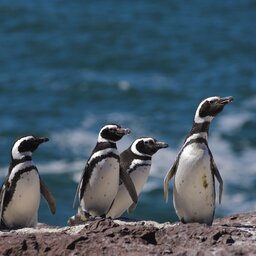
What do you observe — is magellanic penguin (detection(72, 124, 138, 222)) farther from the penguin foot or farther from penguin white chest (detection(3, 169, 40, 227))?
penguin white chest (detection(3, 169, 40, 227))

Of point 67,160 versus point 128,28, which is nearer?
point 67,160

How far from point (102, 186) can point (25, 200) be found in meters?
0.61

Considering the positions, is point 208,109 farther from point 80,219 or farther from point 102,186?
point 80,219

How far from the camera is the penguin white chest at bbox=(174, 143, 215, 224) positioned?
8234mm

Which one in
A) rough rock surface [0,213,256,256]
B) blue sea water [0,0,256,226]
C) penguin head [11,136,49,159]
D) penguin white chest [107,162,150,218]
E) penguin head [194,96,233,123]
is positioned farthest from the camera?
blue sea water [0,0,256,226]

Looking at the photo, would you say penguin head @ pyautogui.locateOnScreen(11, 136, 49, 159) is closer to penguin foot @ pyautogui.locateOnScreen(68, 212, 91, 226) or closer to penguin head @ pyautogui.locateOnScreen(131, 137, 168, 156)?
penguin foot @ pyautogui.locateOnScreen(68, 212, 91, 226)

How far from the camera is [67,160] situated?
21.6 m

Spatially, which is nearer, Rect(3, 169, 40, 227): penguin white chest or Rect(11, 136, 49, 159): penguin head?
Rect(3, 169, 40, 227): penguin white chest

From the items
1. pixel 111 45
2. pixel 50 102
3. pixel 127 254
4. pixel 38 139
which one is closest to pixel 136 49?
pixel 111 45

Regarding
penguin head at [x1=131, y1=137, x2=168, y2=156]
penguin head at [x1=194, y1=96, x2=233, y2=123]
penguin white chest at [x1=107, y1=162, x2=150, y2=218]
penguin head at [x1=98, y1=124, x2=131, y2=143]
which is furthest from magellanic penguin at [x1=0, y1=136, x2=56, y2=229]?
penguin head at [x1=194, y1=96, x2=233, y2=123]

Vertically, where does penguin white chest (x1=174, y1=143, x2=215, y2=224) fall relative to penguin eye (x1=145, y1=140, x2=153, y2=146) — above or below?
below

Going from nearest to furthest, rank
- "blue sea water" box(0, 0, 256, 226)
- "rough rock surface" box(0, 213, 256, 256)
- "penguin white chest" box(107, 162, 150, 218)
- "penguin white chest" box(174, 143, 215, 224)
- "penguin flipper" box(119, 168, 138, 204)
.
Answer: "rough rock surface" box(0, 213, 256, 256)
"penguin white chest" box(174, 143, 215, 224)
"penguin flipper" box(119, 168, 138, 204)
"penguin white chest" box(107, 162, 150, 218)
"blue sea water" box(0, 0, 256, 226)

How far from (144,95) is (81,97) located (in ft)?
4.81

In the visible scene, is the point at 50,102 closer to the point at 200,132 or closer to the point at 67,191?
the point at 67,191
